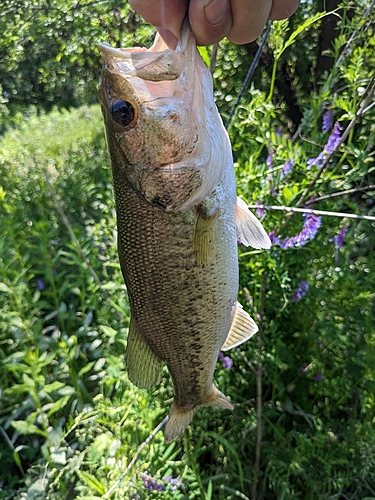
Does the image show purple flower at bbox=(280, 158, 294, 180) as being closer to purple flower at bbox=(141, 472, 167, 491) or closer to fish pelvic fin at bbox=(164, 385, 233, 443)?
fish pelvic fin at bbox=(164, 385, 233, 443)

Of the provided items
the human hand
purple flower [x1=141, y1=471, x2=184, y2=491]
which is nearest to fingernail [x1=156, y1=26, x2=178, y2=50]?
the human hand

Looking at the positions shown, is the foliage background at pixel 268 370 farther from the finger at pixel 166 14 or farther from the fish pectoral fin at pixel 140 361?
the fish pectoral fin at pixel 140 361

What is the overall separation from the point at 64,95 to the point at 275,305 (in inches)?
370

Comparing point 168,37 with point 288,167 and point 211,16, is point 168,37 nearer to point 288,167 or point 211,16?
point 211,16

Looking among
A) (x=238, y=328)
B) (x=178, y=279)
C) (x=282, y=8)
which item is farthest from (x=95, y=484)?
(x=282, y=8)

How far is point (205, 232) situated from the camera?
3.34 ft

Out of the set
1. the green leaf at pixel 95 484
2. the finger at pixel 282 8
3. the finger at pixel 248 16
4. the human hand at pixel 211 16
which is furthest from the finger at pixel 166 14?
the green leaf at pixel 95 484

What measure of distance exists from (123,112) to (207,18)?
0.90 ft

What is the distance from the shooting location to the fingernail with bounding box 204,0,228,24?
2.65 ft

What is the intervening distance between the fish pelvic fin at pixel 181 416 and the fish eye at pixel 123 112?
91cm

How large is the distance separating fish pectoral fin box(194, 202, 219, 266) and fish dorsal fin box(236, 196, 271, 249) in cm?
13

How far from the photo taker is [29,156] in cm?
478

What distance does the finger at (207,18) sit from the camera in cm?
81

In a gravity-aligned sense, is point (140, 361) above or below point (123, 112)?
below
